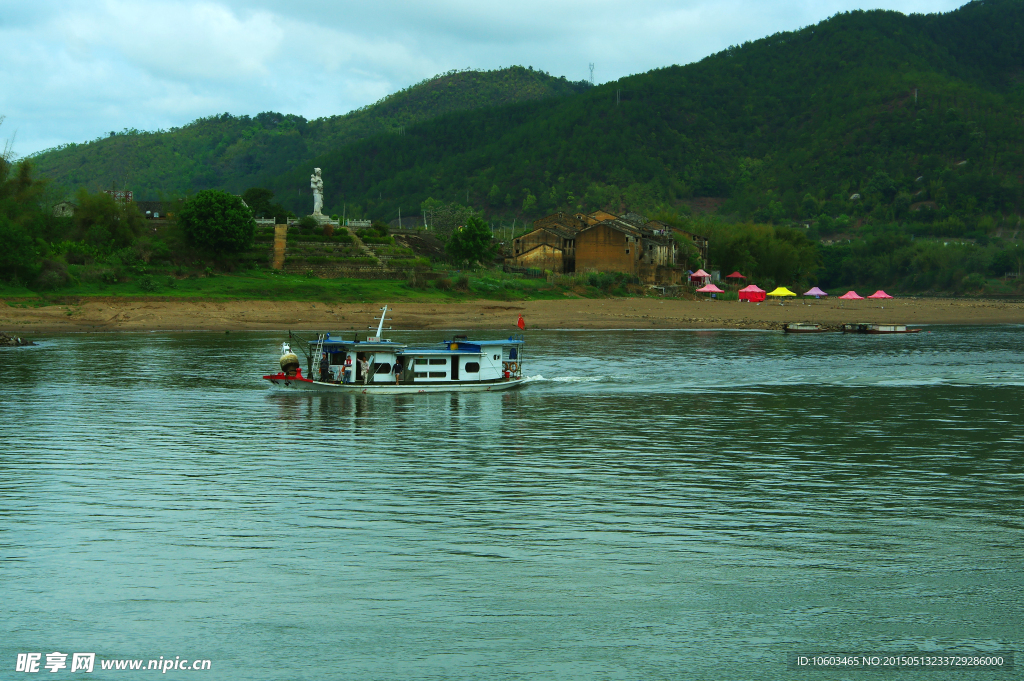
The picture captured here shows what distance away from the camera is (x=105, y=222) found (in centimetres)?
10238

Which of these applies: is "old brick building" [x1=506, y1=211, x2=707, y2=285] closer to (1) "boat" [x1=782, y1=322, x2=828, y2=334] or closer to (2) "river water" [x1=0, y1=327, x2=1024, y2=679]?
(1) "boat" [x1=782, y1=322, x2=828, y2=334]

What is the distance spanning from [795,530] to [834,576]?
3.11 meters

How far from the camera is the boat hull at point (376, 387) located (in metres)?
43.8

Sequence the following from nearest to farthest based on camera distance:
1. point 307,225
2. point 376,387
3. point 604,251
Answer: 1. point 376,387
2. point 307,225
3. point 604,251

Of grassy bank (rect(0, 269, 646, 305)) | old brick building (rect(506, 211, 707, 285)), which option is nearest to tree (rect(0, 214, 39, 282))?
grassy bank (rect(0, 269, 646, 305))

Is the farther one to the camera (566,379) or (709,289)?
(709,289)

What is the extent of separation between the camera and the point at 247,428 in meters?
34.4

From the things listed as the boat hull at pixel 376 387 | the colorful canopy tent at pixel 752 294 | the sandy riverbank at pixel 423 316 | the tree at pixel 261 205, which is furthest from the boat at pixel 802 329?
the tree at pixel 261 205

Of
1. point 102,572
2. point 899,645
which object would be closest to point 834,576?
point 899,645

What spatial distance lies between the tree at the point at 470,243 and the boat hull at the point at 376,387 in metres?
75.0

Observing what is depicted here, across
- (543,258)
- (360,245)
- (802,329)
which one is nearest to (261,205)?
(360,245)

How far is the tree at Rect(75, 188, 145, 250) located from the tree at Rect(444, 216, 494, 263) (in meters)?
40.4

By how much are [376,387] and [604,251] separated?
87895mm

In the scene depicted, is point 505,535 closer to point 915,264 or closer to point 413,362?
point 413,362
